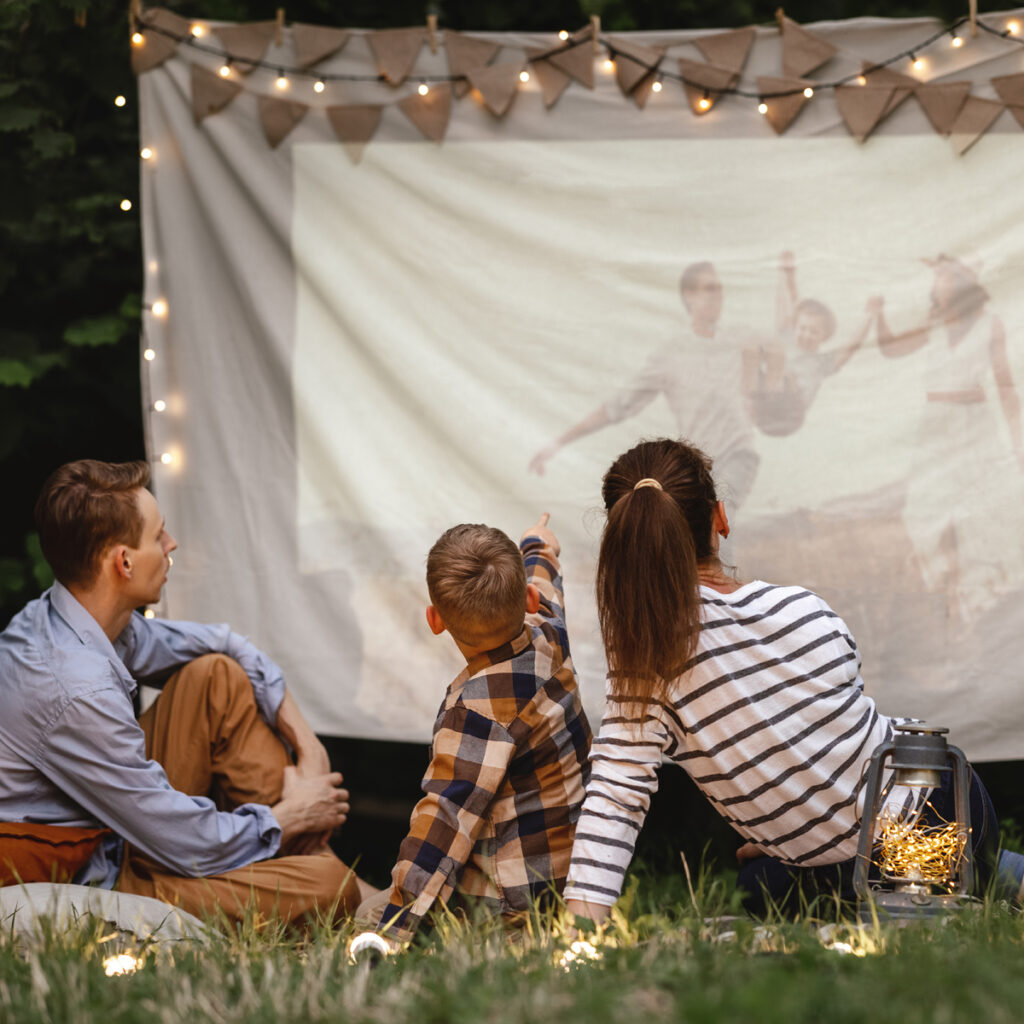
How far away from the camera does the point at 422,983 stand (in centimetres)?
174

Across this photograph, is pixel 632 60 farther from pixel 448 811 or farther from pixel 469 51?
pixel 448 811

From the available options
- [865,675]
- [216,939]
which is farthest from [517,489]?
[216,939]

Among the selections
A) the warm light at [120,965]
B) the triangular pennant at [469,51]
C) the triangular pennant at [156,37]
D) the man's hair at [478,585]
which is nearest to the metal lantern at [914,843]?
the man's hair at [478,585]

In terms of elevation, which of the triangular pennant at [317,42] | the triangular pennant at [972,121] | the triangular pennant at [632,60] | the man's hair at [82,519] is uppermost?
the triangular pennant at [317,42]

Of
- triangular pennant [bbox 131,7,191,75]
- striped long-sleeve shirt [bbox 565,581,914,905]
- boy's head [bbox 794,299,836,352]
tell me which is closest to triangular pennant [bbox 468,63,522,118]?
triangular pennant [bbox 131,7,191,75]

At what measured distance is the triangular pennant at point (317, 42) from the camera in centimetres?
340

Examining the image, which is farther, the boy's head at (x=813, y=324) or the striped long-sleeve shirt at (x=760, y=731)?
the boy's head at (x=813, y=324)

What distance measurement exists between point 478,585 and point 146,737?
1150mm

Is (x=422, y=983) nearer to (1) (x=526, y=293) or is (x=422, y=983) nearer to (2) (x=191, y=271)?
(1) (x=526, y=293)

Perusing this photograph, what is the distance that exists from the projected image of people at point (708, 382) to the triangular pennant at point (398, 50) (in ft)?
3.37

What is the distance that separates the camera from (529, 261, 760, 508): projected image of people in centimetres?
329

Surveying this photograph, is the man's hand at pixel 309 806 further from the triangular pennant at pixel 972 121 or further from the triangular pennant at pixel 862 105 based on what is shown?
the triangular pennant at pixel 972 121

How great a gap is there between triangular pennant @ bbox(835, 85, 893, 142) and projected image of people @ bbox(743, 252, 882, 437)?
395mm

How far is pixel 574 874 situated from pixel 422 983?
0.50 metres
